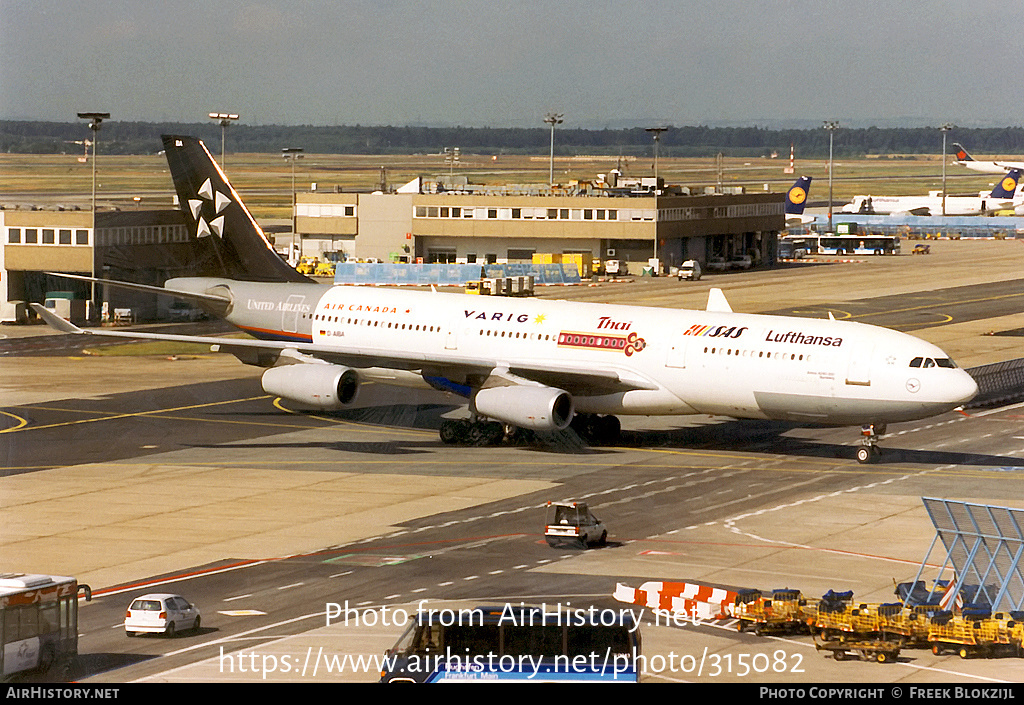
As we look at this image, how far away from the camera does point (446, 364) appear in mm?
61562

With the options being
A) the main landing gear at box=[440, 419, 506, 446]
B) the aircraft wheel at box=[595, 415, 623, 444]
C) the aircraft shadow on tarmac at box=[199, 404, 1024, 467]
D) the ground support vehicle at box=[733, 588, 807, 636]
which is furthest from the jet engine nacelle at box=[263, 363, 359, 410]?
the ground support vehicle at box=[733, 588, 807, 636]

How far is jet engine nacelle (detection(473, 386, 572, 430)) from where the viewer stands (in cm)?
5806

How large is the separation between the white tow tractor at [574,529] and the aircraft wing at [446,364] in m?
16.7

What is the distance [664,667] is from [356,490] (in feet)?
79.1

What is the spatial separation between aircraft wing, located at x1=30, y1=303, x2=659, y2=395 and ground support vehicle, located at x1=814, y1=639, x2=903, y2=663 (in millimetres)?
28358

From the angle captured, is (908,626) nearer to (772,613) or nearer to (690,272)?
(772,613)

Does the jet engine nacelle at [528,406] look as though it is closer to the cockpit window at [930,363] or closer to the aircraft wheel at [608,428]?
the aircraft wheel at [608,428]

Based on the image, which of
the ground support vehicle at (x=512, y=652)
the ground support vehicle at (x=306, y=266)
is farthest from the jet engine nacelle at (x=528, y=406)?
the ground support vehicle at (x=306, y=266)

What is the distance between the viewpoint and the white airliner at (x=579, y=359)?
55844 mm

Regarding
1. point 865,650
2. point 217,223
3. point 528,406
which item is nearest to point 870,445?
point 528,406

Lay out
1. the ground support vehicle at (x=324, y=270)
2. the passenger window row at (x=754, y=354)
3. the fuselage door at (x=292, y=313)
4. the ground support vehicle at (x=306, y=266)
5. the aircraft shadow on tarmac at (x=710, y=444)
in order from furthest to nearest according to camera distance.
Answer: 1. the ground support vehicle at (x=306, y=266)
2. the ground support vehicle at (x=324, y=270)
3. the fuselage door at (x=292, y=313)
4. the aircraft shadow on tarmac at (x=710, y=444)
5. the passenger window row at (x=754, y=354)

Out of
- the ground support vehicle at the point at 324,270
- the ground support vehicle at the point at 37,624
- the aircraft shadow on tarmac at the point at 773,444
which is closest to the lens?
the ground support vehicle at the point at 37,624

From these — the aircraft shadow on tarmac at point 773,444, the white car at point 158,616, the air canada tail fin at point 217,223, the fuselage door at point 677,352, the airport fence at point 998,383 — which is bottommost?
the white car at point 158,616

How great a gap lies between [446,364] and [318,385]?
5.61m
